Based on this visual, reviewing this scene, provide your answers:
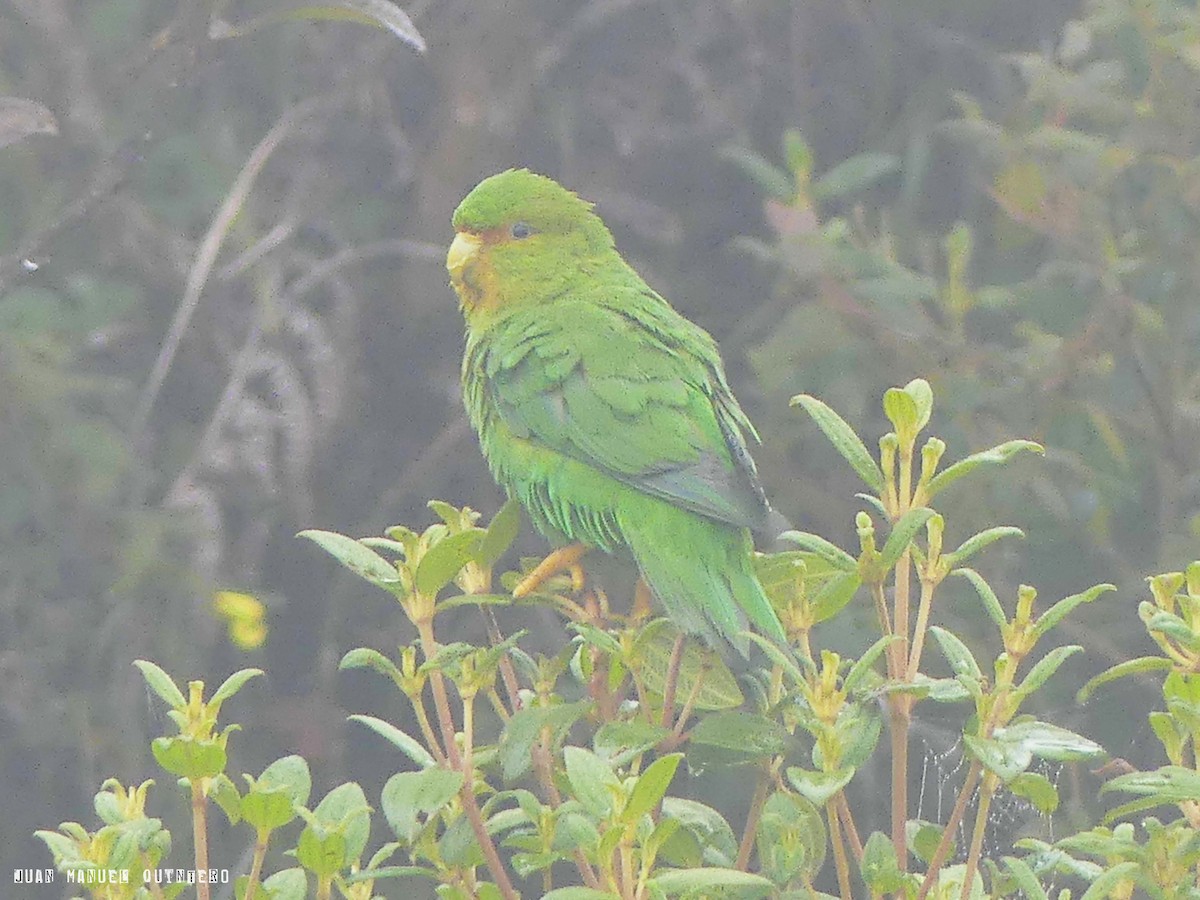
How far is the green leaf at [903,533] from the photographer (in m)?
1.24

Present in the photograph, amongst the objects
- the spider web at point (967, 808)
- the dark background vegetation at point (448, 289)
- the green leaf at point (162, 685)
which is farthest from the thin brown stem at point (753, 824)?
the dark background vegetation at point (448, 289)

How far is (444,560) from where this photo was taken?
1348 mm

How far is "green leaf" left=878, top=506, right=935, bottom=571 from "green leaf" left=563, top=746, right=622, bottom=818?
0.27 m

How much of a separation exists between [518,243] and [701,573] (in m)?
0.78

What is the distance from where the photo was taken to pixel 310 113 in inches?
141

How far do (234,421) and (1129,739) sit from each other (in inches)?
70.3

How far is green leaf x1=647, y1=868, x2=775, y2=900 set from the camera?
117 cm

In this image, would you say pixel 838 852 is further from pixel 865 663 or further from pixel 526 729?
pixel 526 729

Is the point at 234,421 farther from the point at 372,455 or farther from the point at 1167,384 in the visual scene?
the point at 1167,384

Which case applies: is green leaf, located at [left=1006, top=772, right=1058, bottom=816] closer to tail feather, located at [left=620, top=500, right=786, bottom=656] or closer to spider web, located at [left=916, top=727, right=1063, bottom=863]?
tail feather, located at [left=620, top=500, right=786, bottom=656]

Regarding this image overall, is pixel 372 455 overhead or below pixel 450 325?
below

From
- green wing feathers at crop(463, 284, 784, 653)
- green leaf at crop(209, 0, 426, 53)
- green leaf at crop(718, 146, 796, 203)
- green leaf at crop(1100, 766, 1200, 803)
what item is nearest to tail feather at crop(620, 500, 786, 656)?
green wing feathers at crop(463, 284, 784, 653)

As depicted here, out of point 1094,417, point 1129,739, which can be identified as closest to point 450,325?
point 1094,417

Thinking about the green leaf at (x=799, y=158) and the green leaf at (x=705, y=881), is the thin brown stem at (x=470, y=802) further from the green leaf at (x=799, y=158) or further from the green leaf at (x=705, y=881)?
the green leaf at (x=799, y=158)
